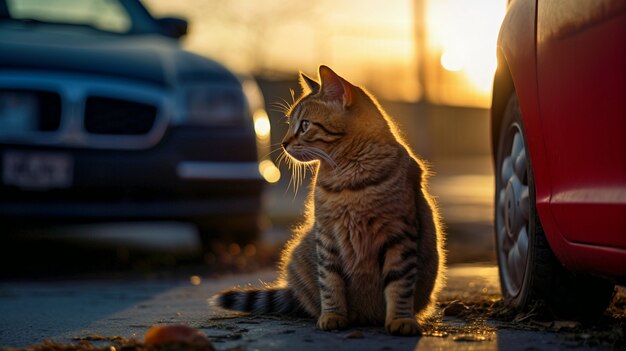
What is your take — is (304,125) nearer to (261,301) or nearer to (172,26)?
(261,301)

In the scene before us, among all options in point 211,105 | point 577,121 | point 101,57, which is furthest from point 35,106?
point 577,121

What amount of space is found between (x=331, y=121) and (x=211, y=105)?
271 cm

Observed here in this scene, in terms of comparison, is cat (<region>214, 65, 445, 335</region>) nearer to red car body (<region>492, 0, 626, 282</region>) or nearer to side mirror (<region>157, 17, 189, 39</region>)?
red car body (<region>492, 0, 626, 282</region>)

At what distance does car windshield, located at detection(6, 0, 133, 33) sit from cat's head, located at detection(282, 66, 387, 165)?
3.62m

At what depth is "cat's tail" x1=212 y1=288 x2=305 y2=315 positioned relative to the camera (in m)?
3.76

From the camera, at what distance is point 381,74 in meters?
24.0

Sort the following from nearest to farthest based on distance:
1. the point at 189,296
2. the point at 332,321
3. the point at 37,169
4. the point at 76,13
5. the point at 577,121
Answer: the point at 577,121 < the point at 332,321 < the point at 189,296 < the point at 37,169 < the point at 76,13

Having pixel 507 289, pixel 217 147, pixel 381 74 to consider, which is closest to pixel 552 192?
pixel 507 289

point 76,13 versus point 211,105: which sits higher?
point 76,13

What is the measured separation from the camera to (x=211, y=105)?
6.27 metres

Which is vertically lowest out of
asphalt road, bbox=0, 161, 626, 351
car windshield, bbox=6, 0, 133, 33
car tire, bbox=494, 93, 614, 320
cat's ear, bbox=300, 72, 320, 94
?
asphalt road, bbox=0, 161, 626, 351

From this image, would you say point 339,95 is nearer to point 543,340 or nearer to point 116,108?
point 543,340

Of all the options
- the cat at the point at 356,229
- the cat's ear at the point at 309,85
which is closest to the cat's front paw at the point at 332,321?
the cat at the point at 356,229

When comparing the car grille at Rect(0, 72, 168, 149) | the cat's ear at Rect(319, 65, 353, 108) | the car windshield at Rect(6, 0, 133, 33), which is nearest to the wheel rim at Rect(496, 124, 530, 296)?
the cat's ear at Rect(319, 65, 353, 108)
